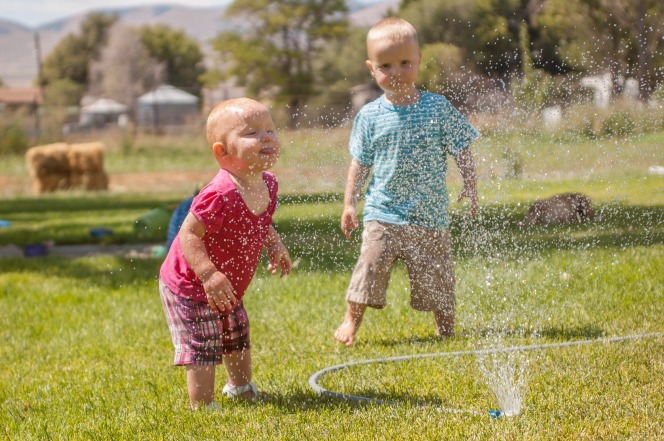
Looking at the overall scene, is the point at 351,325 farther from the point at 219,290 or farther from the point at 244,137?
the point at 244,137

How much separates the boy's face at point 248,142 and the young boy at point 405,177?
0.89m

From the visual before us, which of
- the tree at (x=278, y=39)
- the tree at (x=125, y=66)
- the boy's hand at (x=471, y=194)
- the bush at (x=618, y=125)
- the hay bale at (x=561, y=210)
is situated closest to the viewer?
the boy's hand at (x=471, y=194)

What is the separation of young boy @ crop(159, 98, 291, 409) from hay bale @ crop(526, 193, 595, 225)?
2.74 m

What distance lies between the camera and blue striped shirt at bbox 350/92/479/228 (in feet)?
10.3

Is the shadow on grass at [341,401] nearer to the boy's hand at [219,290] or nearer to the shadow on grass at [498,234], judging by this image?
the boy's hand at [219,290]

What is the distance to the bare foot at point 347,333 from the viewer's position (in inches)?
131

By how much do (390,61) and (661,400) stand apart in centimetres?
177

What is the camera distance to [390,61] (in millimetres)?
3074

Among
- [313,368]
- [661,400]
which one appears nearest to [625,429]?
[661,400]

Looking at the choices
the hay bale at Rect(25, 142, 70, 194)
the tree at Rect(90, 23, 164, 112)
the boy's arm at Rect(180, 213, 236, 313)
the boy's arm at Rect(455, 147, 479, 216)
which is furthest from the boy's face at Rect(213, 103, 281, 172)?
the tree at Rect(90, 23, 164, 112)

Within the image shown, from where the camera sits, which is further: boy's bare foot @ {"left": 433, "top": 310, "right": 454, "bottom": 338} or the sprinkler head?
boy's bare foot @ {"left": 433, "top": 310, "right": 454, "bottom": 338}

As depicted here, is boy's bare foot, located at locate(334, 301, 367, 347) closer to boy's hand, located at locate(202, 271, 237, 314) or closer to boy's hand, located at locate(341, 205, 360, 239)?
boy's hand, located at locate(341, 205, 360, 239)

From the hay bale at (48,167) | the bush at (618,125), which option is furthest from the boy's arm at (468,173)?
the hay bale at (48,167)

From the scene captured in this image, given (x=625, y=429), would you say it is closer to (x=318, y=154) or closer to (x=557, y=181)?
(x=318, y=154)
